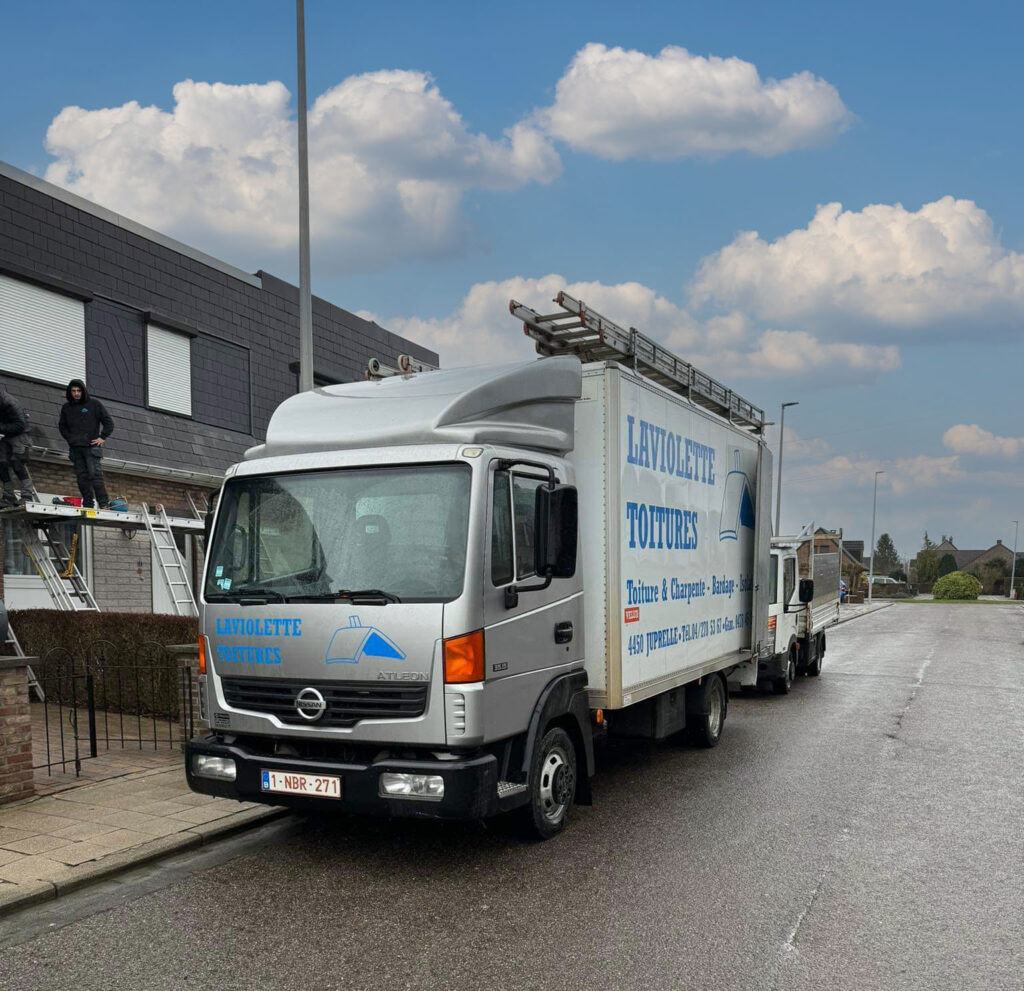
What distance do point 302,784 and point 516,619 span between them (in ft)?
4.93

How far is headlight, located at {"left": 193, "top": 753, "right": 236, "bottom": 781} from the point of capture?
544 cm

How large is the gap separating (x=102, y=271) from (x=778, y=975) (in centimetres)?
1367

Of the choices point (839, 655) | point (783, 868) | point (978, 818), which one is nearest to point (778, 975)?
point (783, 868)

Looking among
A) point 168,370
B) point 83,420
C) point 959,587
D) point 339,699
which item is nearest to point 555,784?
point 339,699

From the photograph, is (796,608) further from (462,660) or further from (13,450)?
(13,450)

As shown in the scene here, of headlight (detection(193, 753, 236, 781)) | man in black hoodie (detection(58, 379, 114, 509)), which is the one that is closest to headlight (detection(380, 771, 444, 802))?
headlight (detection(193, 753, 236, 781))

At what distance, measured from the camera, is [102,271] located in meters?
14.1

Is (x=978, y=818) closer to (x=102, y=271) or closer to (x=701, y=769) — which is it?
(x=701, y=769)

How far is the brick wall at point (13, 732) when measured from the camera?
651 cm

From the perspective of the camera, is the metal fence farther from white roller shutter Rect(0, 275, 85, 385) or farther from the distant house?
the distant house

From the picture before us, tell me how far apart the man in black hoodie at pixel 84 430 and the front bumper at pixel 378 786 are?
7.33m

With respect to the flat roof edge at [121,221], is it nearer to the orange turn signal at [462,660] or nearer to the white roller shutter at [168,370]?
the white roller shutter at [168,370]

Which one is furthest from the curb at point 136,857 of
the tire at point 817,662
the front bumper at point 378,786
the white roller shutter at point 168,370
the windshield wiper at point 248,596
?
the tire at point 817,662

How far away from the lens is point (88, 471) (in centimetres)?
1162
